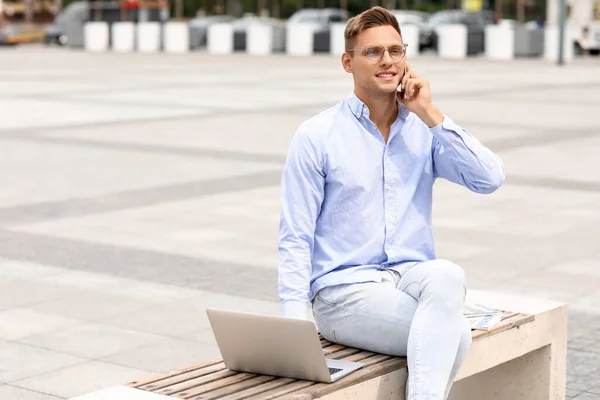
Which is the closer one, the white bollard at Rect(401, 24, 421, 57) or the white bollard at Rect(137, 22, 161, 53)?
the white bollard at Rect(401, 24, 421, 57)

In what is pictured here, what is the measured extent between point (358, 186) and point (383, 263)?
26 centimetres

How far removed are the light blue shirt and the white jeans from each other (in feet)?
0.24

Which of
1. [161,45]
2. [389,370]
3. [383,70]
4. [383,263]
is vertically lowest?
[161,45]

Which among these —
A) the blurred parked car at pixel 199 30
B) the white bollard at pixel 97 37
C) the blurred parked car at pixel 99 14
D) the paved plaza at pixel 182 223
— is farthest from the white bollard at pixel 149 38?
the paved plaza at pixel 182 223

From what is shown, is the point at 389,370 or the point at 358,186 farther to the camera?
the point at 358,186

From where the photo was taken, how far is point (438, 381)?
345 cm

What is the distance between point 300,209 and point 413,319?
51 cm

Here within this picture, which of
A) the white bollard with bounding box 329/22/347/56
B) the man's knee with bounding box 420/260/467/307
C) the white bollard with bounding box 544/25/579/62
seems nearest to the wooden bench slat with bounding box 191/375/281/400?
the man's knee with bounding box 420/260/467/307

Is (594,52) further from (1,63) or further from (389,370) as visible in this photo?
(389,370)

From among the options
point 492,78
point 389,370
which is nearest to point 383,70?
point 389,370

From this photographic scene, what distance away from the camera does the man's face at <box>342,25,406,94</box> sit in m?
3.74

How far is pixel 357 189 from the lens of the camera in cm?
378

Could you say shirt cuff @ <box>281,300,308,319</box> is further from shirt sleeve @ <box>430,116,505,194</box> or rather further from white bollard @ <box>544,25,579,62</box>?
white bollard @ <box>544,25,579,62</box>

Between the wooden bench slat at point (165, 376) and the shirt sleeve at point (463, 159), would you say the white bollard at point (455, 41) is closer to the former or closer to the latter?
the shirt sleeve at point (463, 159)
